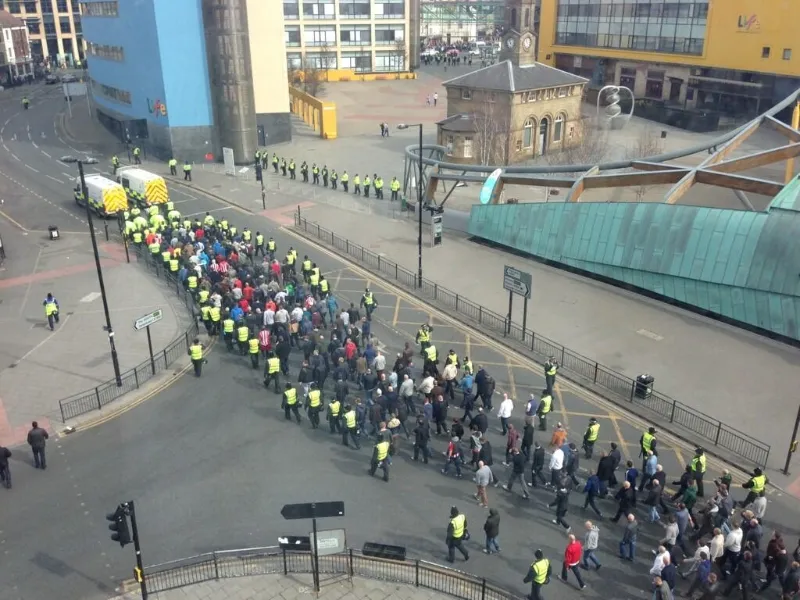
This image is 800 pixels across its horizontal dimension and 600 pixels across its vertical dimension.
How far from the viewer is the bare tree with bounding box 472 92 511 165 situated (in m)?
49.4

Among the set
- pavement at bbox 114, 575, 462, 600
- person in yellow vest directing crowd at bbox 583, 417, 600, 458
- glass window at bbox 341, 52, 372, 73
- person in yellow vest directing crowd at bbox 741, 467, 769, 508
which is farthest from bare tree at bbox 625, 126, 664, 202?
glass window at bbox 341, 52, 372, 73

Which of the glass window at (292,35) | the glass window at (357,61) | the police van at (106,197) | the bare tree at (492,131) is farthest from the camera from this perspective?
the glass window at (357,61)

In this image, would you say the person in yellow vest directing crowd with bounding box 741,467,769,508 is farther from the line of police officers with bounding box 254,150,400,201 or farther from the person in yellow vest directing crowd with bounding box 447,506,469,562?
the line of police officers with bounding box 254,150,400,201

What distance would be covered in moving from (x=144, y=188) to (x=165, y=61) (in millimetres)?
16697

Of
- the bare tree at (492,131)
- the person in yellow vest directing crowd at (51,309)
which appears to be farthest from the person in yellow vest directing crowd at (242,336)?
the bare tree at (492,131)

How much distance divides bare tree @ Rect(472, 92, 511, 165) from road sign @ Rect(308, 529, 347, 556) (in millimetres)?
39509

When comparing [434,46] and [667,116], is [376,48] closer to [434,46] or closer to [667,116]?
[667,116]

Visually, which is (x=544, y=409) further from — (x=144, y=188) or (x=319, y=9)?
(x=319, y=9)

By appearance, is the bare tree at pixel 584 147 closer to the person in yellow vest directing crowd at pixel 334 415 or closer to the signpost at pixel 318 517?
the person in yellow vest directing crowd at pixel 334 415

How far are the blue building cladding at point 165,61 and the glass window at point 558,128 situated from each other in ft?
89.2

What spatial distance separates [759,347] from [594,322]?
216 inches

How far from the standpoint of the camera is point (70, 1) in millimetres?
120250

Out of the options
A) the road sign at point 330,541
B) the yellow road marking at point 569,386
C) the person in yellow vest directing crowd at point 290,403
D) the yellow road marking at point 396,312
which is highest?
the road sign at point 330,541

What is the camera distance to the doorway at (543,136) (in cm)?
5516
